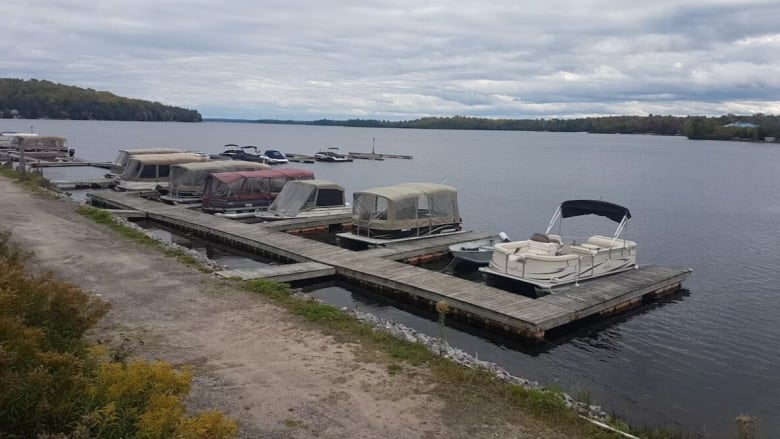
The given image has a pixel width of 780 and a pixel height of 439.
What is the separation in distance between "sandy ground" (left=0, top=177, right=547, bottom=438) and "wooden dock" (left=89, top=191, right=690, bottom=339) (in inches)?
131

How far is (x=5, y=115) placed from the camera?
188375 millimetres

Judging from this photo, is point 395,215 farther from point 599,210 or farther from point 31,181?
point 31,181

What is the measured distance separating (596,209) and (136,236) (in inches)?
621

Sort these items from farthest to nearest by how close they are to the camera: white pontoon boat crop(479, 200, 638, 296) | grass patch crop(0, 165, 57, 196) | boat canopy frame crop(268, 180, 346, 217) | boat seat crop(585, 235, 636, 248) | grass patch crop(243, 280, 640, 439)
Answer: grass patch crop(0, 165, 57, 196)
boat canopy frame crop(268, 180, 346, 217)
boat seat crop(585, 235, 636, 248)
white pontoon boat crop(479, 200, 638, 296)
grass patch crop(243, 280, 640, 439)

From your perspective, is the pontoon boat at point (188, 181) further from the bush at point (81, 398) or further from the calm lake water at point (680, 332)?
the bush at point (81, 398)

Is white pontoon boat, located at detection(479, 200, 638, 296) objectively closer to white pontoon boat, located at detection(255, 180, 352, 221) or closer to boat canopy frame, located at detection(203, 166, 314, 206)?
white pontoon boat, located at detection(255, 180, 352, 221)

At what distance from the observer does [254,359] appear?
9.52 meters

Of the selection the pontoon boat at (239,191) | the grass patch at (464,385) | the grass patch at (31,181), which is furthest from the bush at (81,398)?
the grass patch at (31,181)

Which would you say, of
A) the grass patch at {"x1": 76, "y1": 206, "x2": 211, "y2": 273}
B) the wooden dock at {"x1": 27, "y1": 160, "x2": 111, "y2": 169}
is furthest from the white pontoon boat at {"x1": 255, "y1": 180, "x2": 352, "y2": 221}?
the wooden dock at {"x1": 27, "y1": 160, "x2": 111, "y2": 169}

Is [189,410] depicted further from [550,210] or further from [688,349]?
[550,210]

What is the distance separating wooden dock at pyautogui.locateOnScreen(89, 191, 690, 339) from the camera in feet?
49.0

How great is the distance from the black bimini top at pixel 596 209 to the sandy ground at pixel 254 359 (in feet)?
42.3

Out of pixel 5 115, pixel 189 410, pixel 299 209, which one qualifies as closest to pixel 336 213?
pixel 299 209

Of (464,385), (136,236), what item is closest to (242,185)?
(136,236)
